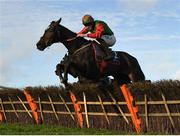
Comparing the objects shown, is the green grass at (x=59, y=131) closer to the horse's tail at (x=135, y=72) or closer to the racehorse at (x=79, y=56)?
the racehorse at (x=79, y=56)

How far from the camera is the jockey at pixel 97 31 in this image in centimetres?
1633

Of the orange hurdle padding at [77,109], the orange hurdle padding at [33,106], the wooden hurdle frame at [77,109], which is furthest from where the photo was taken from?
the orange hurdle padding at [33,106]

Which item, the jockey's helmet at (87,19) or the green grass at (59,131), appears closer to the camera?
the green grass at (59,131)

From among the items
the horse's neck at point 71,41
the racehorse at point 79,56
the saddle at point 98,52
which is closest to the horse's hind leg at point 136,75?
the racehorse at point 79,56

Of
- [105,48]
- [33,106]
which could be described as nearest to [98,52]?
[105,48]

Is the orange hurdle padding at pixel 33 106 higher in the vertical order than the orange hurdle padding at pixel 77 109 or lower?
lower

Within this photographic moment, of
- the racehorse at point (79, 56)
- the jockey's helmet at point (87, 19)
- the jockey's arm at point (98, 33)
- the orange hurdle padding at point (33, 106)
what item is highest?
the jockey's helmet at point (87, 19)

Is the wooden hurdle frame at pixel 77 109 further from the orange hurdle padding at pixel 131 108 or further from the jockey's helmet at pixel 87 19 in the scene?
the jockey's helmet at pixel 87 19

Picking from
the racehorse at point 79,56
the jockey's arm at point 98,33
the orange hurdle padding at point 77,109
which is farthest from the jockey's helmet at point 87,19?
the orange hurdle padding at point 77,109

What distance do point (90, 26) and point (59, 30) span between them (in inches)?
42.7

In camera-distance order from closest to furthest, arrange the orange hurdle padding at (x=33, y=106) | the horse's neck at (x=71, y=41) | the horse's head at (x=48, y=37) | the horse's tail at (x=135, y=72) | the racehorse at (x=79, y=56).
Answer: the racehorse at (x=79, y=56) → the horse's head at (x=48, y=37) → the horse's neck at (x=71, y=41) → the horse's tail at (x=135, y=72) → the orange hurdle padding at (x=33, y=106)

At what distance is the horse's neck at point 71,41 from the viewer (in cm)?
1669

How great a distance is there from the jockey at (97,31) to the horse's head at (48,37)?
84cm

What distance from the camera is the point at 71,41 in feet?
55.0
